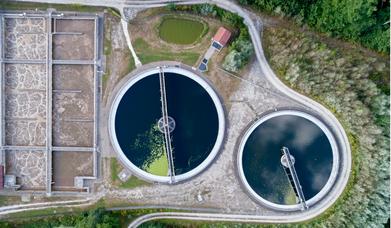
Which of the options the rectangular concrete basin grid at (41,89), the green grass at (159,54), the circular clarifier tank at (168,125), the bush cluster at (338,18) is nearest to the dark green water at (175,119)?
the circular clarifier tank at (168,125)

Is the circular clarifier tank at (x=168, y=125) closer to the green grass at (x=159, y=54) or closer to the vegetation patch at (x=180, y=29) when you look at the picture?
the green grass at (x=159, y=54)

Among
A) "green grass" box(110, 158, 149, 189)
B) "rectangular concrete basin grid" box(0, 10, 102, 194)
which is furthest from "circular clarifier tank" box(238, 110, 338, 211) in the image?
"rectangular concrete basin grid" box(0, 10, 102, 194)

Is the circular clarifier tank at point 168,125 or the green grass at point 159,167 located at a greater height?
the circular clarifier tank at point 168,125

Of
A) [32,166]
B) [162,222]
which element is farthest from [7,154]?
[162,222]

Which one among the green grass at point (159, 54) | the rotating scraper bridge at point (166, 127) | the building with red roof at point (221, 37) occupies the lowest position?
the rotating scraper bridge at point (166, 127)

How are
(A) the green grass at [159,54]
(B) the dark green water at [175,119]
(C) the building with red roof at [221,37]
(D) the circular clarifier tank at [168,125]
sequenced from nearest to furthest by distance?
(C) the building with red roof at [221,37] → (A) the green grass at [159,54] → (D) the circular clarifier tank at [168,125] → (B) the dark green water at [175,119]

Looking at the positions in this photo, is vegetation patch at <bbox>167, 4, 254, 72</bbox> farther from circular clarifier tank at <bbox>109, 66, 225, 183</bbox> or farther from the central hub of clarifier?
the central hub of clarifier

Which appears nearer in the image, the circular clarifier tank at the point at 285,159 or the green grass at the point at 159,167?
the circular clarifier tank at the point at 285,159
